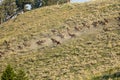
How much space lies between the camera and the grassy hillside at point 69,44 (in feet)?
126

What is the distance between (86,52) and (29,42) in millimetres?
10175

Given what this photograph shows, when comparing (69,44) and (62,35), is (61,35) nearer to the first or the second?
(62,35)

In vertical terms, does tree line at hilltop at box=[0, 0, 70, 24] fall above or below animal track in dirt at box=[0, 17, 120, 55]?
below

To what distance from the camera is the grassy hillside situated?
38344 mm

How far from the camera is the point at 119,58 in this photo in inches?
1539

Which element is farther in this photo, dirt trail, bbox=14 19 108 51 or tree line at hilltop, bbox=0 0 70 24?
tree line at hilltop, bbox=0 0 70 24

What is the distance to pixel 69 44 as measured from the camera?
46.7 meters

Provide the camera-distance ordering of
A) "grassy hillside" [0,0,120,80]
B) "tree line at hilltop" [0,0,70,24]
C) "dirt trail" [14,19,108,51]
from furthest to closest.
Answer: "tree line at hilltop" [0,0,70,24]
"dirt trail" [14,19,108,51]
"grassy hillside" [0,0,120,80]

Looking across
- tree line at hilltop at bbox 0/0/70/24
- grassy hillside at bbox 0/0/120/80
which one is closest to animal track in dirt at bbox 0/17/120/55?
grassy hillside at bbox 0/0/120/80

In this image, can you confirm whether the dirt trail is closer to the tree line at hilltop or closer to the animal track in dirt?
the animal track in dirt

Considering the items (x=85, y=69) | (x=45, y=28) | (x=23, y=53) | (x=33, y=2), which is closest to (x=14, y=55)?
(x=23, y=53)

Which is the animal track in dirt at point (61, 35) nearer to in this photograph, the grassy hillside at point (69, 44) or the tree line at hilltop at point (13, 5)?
the grassy hillside at point (69, 44)

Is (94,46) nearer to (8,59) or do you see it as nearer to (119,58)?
(119,58)

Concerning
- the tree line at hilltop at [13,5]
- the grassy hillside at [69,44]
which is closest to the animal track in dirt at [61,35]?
the grassy hillside at [69,44]
